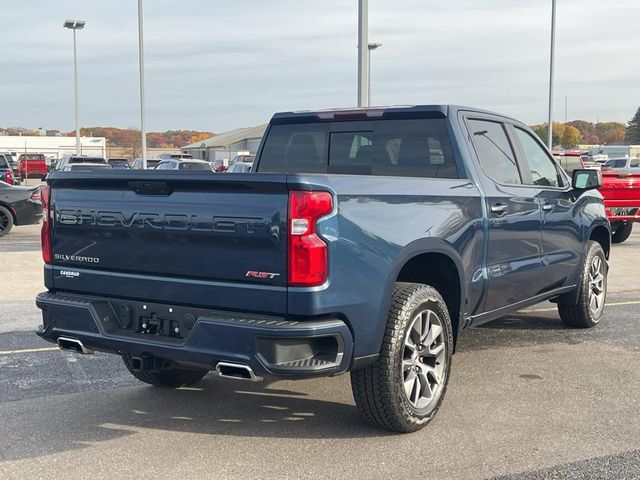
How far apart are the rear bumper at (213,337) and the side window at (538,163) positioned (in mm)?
3049

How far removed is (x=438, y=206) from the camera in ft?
16.0

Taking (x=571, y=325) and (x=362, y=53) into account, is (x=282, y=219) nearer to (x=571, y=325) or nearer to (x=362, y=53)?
(x=571, y=325)

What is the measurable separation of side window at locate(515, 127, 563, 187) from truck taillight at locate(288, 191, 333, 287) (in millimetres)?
3056

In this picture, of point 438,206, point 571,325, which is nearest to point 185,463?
point 438,206

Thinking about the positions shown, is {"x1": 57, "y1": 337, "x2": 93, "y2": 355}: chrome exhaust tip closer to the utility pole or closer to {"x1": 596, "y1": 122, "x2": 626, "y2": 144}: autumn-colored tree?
the utility pole

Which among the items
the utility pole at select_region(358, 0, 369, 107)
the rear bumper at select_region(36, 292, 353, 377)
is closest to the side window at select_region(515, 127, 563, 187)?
the rear bumper at select_region(36, 292, 353, 377)

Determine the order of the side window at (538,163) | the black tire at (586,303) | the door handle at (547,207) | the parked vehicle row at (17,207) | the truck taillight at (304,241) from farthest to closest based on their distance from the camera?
the parked vehicle row at (17,207), the black tire at (586,303), the side window at (538,163), the door handle at (547,207), the truck taillight at (304,241)

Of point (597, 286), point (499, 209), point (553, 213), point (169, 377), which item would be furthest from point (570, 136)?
point (169, 377)

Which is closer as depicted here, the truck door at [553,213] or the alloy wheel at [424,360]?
the alloy wheel at [424,360]

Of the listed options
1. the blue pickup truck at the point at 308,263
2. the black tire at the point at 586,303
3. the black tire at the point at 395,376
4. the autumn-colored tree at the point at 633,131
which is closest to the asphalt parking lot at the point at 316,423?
the black tire at the point at 395,376

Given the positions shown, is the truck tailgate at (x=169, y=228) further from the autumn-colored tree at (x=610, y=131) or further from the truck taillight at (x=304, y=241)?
the autumn-colored tree at (x=610, y=131)

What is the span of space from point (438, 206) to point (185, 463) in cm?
213

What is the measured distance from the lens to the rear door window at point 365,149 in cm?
557

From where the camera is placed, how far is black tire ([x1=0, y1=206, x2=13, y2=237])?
17.0m
